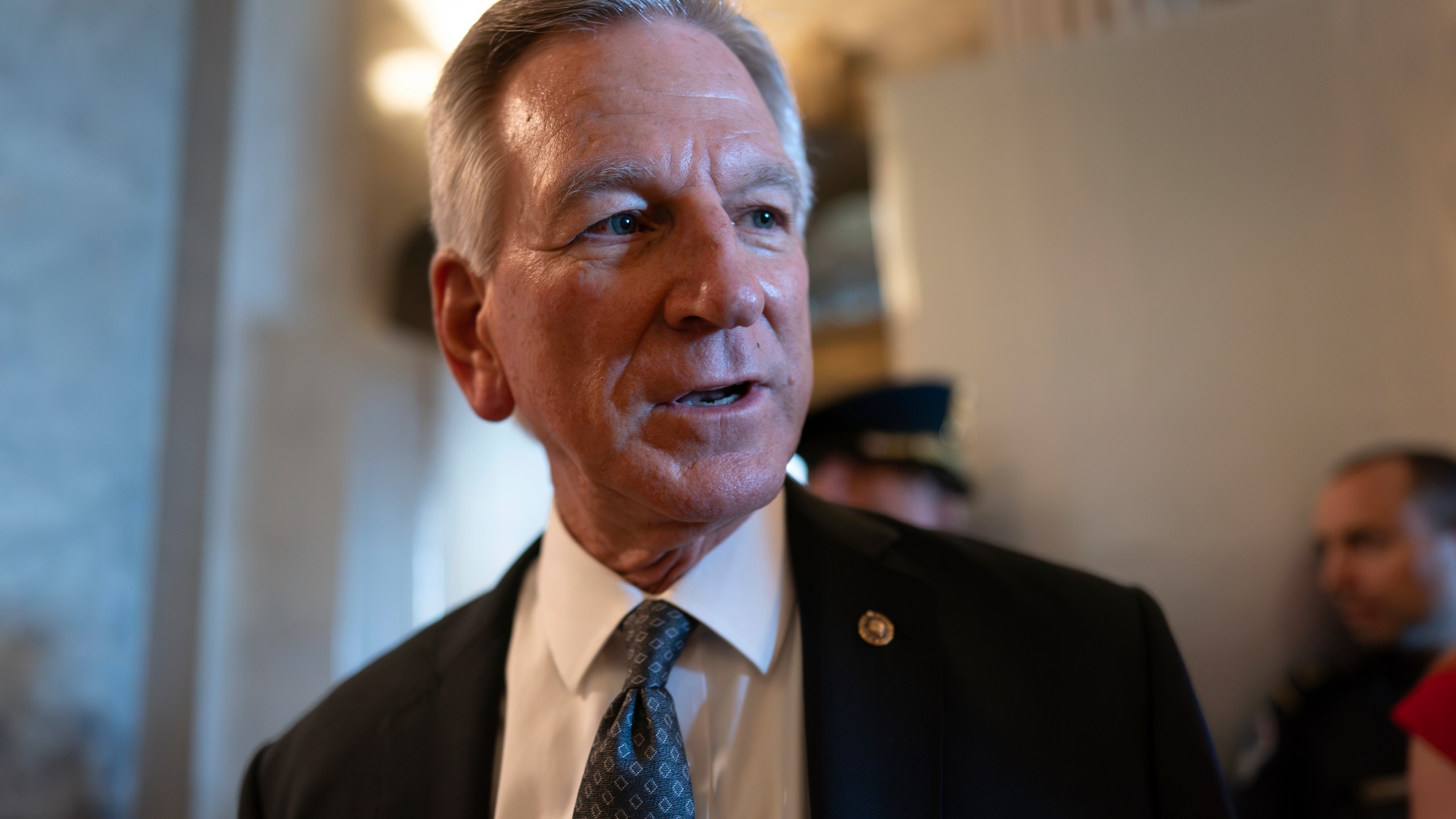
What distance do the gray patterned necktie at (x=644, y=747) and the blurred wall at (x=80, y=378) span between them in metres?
1.06

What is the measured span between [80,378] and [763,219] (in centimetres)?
125

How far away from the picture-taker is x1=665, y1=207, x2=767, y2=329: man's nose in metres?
0.78

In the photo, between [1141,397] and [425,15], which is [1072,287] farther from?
[425,15]

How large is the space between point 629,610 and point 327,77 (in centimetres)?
161

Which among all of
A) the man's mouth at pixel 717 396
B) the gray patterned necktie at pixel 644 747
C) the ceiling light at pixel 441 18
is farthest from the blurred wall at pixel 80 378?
the man's mouth at pixel 717 396

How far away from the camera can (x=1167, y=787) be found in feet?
2.66

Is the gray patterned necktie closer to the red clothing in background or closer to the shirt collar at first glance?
the shirt collar

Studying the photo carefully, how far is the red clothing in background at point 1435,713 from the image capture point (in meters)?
1.01

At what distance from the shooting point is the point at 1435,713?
3.36ft

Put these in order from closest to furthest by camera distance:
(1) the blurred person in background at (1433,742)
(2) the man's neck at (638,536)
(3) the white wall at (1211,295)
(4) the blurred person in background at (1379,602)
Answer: (2) the man's neck at (638,536) → (1) the blurred person in background at (1433,742) → (4) the blurred person in background at (1379,602) → (3) the white wall at (1211,295)

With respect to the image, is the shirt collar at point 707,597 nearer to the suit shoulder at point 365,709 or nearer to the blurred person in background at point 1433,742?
the suit shoulder at point 365,709

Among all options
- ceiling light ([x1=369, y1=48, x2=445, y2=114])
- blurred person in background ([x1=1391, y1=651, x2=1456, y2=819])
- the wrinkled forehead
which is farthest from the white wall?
the wrinkled forehead

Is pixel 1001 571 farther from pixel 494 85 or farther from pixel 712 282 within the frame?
pixel 494 85

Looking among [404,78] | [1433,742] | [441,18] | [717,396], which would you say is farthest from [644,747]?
[441,18]
